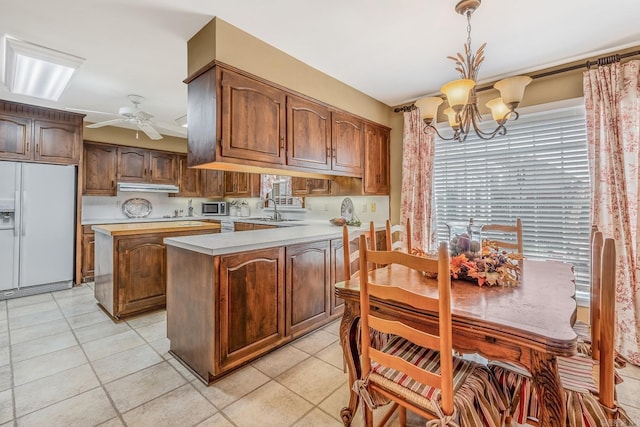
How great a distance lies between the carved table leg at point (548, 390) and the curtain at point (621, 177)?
80.5 inches

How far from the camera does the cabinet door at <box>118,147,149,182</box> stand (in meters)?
5.12

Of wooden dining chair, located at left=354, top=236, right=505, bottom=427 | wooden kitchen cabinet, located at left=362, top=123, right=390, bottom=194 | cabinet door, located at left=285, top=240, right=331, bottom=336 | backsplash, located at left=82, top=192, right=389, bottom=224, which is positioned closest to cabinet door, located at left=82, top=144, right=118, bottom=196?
backsplash, located at left=82, top=192, right=389, bottom=224

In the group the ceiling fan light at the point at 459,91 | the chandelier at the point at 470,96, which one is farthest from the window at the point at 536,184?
the ceiling fan light at the point at 459,91

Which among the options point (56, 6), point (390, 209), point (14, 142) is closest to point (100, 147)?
point (14, 142)

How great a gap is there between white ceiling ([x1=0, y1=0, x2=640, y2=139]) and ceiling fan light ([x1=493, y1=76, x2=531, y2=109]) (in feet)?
2.22

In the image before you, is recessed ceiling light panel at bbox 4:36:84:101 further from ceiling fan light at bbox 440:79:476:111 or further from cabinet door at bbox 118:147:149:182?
ceiling fan light at bbox 440:79:476:111

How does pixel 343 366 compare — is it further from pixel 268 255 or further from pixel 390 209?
pixel 390 209

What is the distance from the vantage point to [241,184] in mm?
5852

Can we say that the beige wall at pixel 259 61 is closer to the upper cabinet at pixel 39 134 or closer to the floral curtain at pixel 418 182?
the floral curtain at pixel 418 182

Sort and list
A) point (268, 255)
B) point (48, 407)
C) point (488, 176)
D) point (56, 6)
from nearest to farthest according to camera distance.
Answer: point (48, 407)
point (56, 6)
point (268, 255)
point (488, 176)

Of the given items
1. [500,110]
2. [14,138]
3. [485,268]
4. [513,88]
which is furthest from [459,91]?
[14,138]

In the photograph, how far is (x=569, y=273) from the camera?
5.96 feet

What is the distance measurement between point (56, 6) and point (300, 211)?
344 cm

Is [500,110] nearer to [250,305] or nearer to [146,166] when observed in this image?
[250,305]
